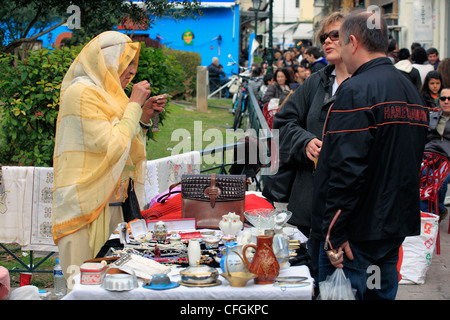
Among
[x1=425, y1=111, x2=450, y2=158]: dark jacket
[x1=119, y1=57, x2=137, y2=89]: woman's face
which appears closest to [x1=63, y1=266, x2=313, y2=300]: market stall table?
[x1=119, y1=57, x2=137, y2=89]: woman's face

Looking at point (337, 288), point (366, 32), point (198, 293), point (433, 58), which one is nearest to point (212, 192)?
point (198, 293)

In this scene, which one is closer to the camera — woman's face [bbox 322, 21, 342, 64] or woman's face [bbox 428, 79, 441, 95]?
woman's face [bbox 322, 21, 342, 64]

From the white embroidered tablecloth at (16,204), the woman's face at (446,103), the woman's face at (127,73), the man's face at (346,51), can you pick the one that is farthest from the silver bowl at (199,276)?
the woman's face at (446,103)

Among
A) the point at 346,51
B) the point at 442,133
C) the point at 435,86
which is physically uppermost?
the point at 435,86

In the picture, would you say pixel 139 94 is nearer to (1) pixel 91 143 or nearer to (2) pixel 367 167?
(1) pixel 91 143

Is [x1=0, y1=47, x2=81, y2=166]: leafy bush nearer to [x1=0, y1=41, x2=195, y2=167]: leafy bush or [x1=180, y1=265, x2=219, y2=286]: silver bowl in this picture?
[x1=0, y1=41, x2=195, y2=167]: leafy bush

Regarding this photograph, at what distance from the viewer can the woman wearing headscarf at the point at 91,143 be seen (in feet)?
11.4

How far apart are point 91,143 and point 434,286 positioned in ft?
11.6

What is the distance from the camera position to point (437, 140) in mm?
6516

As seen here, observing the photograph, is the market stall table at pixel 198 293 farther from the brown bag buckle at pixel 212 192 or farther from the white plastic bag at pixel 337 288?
the brown bag buckle at pixel 212 192

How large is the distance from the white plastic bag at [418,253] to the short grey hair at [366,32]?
2.86 m

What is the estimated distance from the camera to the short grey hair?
286 centimetres

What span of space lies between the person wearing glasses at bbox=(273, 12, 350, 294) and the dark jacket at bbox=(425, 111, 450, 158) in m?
3.00

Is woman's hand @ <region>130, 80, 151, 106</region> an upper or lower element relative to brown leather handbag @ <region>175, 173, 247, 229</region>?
upper
